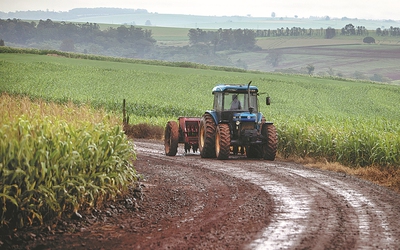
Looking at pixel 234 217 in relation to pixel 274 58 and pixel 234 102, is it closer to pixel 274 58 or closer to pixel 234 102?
pixel 234 102

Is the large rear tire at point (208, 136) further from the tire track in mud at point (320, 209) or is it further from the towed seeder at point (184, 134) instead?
the tire track in mud at point (320, 209)

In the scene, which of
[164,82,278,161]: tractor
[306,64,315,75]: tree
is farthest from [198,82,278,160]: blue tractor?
[306,64,315,75]: tree

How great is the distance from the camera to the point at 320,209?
41.2 feet

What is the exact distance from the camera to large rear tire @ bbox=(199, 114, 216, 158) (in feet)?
71.2

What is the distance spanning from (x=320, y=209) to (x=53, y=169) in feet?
16.6

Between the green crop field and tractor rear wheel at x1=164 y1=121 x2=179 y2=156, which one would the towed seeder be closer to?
tractor rear wheel at x1=164 y1=121 x2=179 y2=156

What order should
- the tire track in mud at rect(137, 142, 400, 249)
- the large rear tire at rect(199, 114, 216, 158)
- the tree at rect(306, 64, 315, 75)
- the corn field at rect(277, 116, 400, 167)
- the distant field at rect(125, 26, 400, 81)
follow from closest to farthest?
the tire track in mud at rect(137, 142, 400, 249)
the corn field at rect(277, 116, 400, 167)
the large rear tire at rect(199, 114, 216, 158)
the tree at rect(306, 64, 315, 75)
the distant field at rect(125, 26, 400, 81)

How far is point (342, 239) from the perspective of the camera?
996 centimetres

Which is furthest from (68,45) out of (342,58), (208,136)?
(208,136)

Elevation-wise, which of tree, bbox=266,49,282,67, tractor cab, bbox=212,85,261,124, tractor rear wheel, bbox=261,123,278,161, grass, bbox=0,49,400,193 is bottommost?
tree, bbox=266,49,282,67

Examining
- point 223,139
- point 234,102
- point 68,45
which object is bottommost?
point 68,45

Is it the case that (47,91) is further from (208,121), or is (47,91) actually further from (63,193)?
(63,193)

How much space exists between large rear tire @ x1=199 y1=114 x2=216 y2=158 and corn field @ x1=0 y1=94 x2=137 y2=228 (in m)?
8.55

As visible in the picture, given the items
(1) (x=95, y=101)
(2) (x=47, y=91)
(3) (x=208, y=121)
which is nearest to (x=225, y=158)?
(3) (x=208, y=121)
